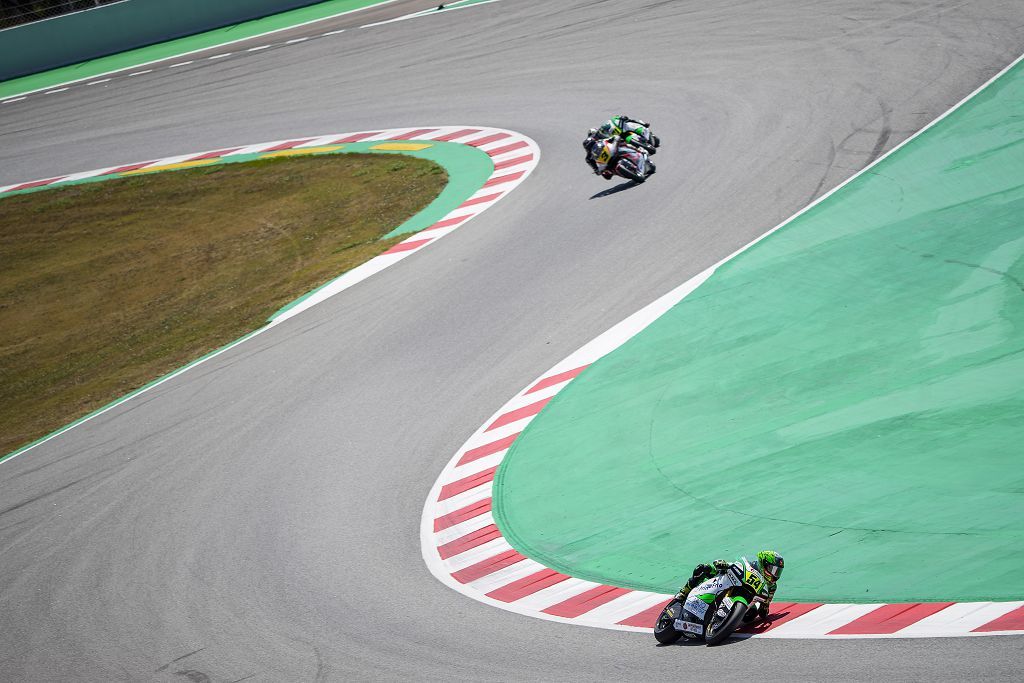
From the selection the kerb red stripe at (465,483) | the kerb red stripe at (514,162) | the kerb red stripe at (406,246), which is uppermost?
the kerb red stripe at (514,162)

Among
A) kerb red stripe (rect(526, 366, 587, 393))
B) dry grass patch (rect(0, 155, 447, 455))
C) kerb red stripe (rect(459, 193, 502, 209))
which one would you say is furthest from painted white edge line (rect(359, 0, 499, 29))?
kerb red stripe (rect(526, 366, 587, 393))

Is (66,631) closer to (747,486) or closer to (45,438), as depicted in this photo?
(45,438)

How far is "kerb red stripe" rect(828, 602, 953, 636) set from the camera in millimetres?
6500

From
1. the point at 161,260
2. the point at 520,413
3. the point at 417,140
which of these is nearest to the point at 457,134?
the point at 417,140

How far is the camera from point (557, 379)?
11.6 m

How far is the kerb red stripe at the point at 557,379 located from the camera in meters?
11.5

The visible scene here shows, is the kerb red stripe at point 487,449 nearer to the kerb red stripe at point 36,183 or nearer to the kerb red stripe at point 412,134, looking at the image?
the kerb red stripe at point 412,134

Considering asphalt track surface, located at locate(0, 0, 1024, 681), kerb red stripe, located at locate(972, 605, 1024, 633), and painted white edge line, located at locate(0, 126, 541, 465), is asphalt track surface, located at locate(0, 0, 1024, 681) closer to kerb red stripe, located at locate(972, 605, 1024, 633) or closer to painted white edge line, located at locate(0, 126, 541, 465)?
kerb red stripe, located at locate(972, 605, 1024, 633)

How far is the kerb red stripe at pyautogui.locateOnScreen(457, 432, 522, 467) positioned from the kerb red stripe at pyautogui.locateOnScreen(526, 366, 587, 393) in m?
0.90

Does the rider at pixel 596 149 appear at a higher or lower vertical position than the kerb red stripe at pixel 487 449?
higher

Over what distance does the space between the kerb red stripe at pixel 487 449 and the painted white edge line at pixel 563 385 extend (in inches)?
3.1

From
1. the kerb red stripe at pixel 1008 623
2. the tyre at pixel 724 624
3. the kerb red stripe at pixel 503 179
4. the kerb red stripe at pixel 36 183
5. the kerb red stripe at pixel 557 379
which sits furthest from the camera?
the kerb red stripe at pixel 36 183

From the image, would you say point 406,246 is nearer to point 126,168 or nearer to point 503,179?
point 503,179

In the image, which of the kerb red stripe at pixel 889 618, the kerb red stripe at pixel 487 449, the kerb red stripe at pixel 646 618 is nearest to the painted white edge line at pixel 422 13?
the kerb red stripe at pixel 487 449
